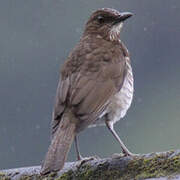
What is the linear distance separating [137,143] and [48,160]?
22095 mm

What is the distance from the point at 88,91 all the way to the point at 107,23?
1616 mm

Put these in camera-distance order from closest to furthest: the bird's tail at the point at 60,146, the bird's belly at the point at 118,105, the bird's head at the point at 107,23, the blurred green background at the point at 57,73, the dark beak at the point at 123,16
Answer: the bird's tail at the point at 60,146 < the bird's belly at the point at 118,105 < the dark beak at the point at 123,16 < the bird's head at the point at 107,23 < the blurred green background at the point at 57,73

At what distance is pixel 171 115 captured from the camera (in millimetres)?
32406

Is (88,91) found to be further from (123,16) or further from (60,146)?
(123,16)

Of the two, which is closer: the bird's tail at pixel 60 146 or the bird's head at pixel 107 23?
the bird's tail at pixel 60 146

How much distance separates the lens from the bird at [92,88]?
22.2ft

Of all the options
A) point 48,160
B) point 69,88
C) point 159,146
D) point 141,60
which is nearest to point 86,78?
point 69,88

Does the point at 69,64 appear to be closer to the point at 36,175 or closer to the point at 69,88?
the point at 69,88

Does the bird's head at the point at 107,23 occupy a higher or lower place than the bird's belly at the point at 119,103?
higher

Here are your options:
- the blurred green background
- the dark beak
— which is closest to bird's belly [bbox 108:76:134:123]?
the dark beak

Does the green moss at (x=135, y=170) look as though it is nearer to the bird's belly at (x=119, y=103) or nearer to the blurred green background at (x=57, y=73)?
the bird's belly at (x=119, y=103)

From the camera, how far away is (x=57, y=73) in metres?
32.3

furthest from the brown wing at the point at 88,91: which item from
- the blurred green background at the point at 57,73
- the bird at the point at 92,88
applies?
the blurred green background at the point at 57,73

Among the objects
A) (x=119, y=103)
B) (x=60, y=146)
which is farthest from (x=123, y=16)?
(x=60, y=146)
